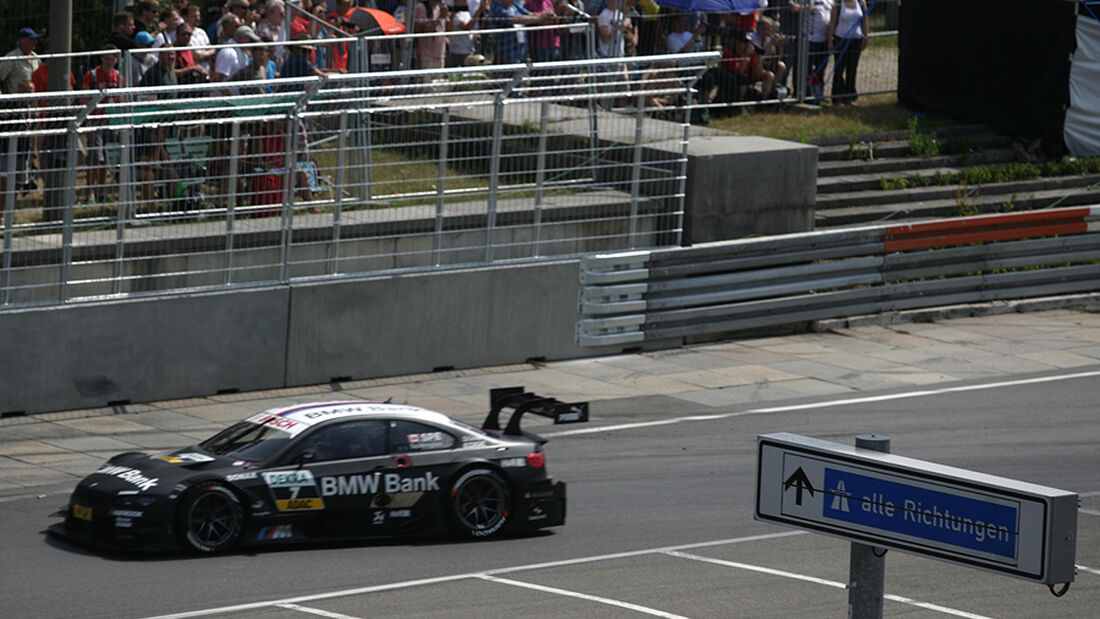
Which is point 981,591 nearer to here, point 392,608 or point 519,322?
point 392,608

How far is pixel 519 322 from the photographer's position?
1878 cm

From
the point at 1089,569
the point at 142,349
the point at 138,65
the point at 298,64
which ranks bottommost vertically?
the point at 1089,569

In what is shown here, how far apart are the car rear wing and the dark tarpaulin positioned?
51.1 ft

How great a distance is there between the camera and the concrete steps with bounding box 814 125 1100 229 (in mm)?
22703

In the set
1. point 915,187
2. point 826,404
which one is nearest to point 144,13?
point 826,404

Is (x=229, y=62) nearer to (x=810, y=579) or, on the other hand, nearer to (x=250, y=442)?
(x=250, y=442)

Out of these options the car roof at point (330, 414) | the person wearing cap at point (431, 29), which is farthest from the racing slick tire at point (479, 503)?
the person wearing cap at point (431, 29)

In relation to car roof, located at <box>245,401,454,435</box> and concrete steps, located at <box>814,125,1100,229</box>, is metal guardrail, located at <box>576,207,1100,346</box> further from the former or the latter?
car roof, located at <box>245,401,454,435</box>

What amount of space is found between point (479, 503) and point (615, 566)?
1.40 m

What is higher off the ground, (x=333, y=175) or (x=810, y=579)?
(x=333, y=175)

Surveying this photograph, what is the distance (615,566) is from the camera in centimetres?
1123

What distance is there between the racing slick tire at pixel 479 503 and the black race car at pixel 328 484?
0.01 m

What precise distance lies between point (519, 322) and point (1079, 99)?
11.6 meters

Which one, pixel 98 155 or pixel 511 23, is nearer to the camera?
pixel 98 155
